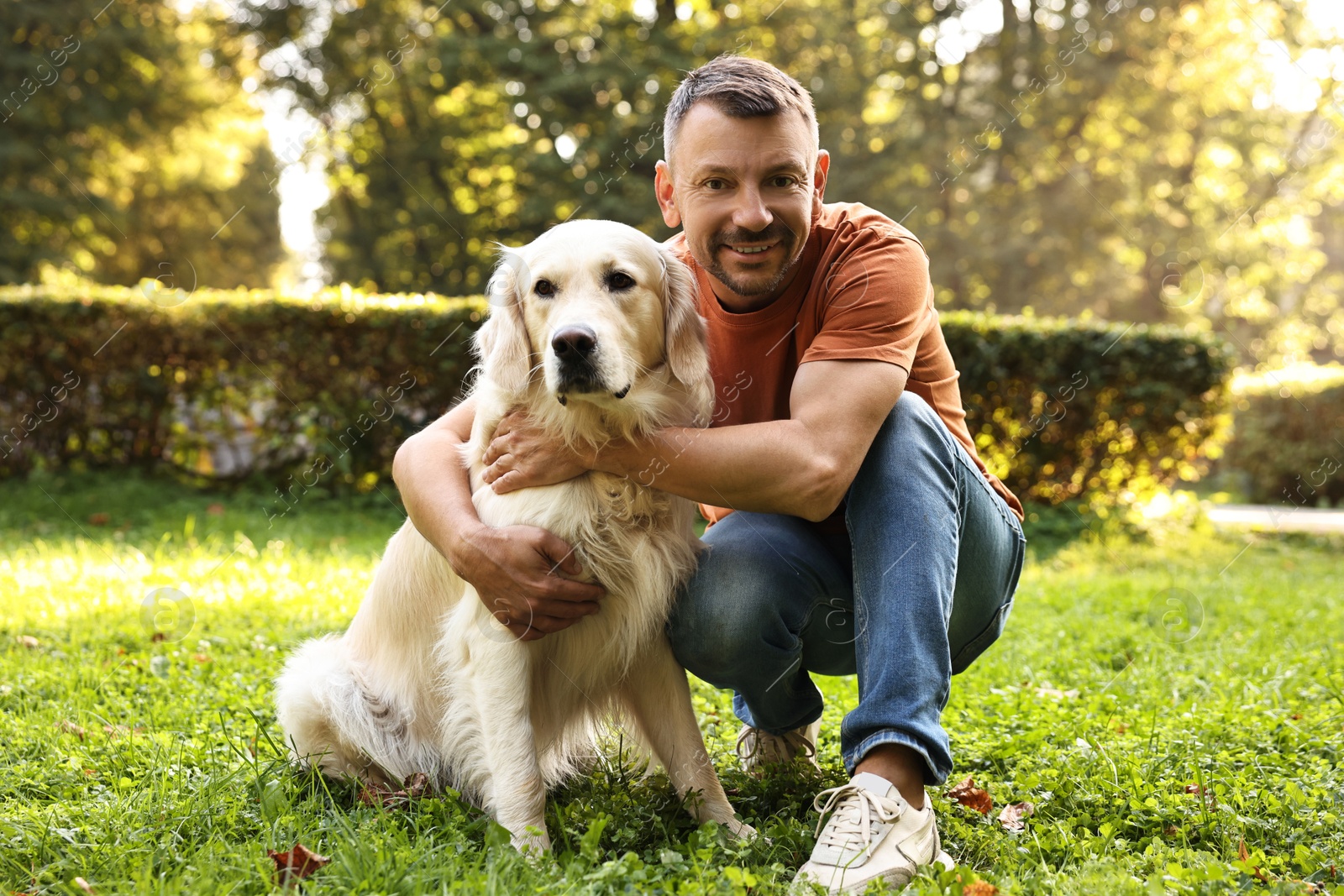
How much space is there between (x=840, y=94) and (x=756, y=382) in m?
15.7

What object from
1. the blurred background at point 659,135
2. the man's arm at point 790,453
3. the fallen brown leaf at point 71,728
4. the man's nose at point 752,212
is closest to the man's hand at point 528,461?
the man's arm at point 790,453

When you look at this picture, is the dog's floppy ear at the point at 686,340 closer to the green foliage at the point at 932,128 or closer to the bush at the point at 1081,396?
the bush at the point at 1081,396

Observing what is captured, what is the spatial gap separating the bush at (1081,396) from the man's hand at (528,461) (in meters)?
5.75

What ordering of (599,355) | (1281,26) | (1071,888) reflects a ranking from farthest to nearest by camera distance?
(1281,26) < (599,355) < (1071,888)

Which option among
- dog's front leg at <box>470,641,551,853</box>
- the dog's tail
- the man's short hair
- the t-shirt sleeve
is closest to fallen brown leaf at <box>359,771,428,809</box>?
the dog's tail

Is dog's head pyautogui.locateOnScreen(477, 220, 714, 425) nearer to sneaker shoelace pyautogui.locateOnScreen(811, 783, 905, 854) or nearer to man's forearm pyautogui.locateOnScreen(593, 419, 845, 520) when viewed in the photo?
man's forearm pyautogui.locateOnScreen(593, 419, 845, 520)

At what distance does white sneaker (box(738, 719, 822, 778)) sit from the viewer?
269cm

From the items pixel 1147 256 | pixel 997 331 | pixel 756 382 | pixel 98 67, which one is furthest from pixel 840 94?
pixel 756 382

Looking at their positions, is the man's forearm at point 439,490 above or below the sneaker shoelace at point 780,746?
above

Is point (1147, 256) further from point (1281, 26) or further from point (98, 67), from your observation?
point (98, 67)

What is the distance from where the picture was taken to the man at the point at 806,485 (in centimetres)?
203

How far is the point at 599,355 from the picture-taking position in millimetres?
2242

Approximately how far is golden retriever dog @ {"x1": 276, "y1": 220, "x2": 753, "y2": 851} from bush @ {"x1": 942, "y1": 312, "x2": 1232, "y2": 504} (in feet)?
18.3

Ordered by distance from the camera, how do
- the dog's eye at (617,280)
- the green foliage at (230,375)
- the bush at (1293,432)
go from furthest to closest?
the bush at (1293,432) < the green foliage at (230,375) < the dog's eye at (617,280)
